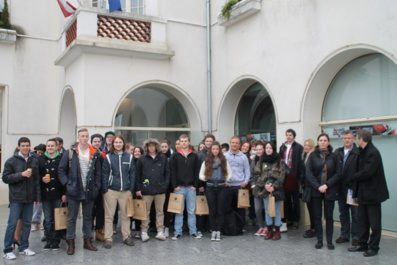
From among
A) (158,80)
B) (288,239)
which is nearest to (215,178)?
(288,239)

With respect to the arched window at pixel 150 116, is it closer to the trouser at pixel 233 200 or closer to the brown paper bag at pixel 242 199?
the trouser at pixel 233 200

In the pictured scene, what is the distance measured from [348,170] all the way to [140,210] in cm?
350

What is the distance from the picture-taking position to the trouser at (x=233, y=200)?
23.3 feet

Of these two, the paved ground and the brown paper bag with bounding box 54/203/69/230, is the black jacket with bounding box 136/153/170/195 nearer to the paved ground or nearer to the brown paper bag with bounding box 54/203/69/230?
the paved ground

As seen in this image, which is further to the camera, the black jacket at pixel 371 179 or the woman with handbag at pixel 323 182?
the woman with handbag at pixel 323 182

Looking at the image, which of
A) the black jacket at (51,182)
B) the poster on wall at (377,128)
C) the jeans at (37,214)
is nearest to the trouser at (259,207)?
the poster on wall at (377,128)

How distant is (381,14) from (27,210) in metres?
6.65

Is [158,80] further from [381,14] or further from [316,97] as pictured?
[381,14]

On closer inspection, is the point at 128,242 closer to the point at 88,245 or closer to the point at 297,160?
the point at 88,245

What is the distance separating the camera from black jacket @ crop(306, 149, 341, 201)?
6.06m

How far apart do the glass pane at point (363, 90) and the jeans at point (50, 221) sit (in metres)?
5.60

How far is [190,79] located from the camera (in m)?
11.0

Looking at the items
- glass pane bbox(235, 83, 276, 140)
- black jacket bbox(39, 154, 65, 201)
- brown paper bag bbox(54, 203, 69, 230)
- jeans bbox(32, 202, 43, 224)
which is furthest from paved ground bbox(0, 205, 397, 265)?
glass pane bbox(235, 83, 276, 140)

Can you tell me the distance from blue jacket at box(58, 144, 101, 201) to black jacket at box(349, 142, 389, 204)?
13.2ft
